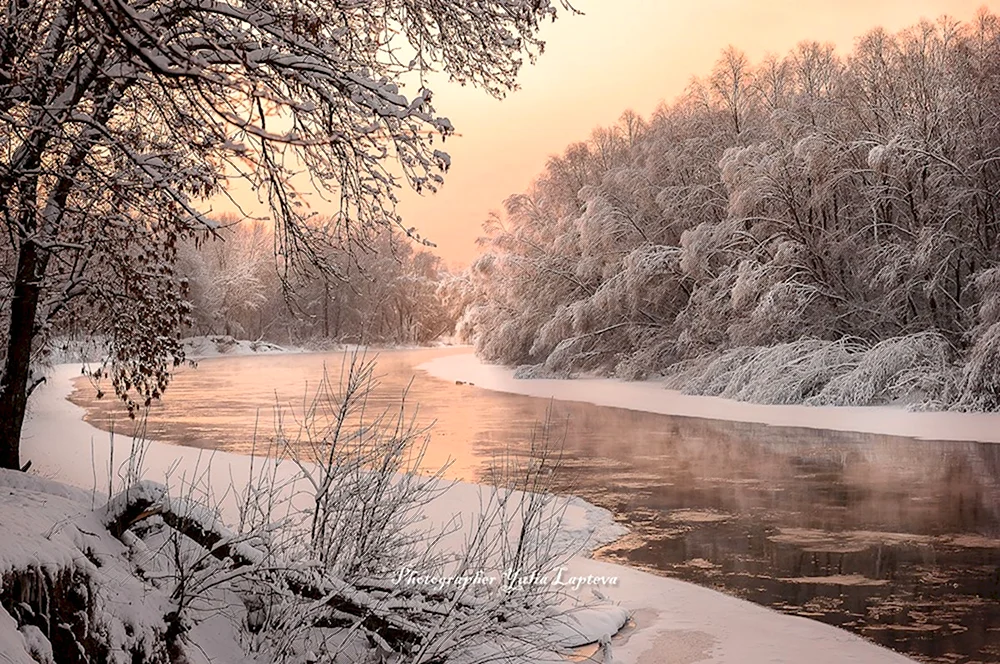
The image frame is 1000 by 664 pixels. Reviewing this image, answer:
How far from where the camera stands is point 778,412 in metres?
20.3

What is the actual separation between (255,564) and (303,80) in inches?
87.2

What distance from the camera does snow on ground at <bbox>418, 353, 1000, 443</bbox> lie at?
55.4 feet

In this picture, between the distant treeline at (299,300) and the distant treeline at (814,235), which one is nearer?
the distant treeline at (814,235)

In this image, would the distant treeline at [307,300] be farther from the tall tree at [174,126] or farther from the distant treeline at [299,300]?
the tall tree at [174,126]

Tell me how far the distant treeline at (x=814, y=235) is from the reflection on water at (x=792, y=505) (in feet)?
15.5

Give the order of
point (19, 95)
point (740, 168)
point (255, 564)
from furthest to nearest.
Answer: point (740, 168)
point (255, 564)
point (19, 95)

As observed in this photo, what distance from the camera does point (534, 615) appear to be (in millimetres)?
4805

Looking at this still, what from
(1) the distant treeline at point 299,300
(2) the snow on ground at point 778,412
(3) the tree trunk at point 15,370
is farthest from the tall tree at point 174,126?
(1) the distant treeline at point 299,300

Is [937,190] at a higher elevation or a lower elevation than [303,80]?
higher

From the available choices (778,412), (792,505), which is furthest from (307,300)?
(792,505)

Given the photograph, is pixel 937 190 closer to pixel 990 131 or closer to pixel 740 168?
pixel 990 131

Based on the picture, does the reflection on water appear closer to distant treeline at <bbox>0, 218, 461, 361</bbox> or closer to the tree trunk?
the tree trunk

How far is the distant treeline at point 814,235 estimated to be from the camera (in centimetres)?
2153

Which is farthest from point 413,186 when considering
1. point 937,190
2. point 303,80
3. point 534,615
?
point 937,190
